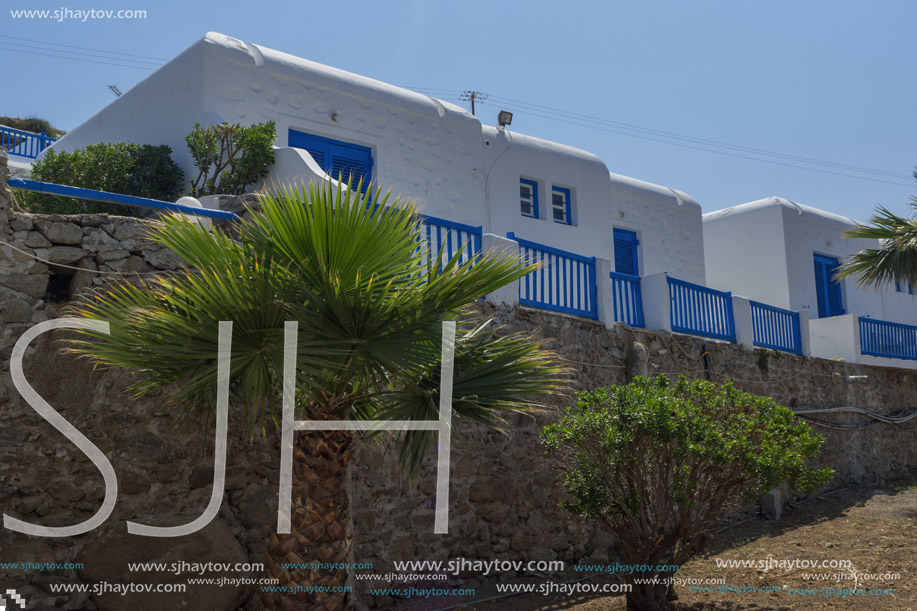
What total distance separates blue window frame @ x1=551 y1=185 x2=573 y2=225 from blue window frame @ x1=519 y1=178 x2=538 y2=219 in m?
0.40

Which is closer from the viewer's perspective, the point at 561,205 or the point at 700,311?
the point at 700,311

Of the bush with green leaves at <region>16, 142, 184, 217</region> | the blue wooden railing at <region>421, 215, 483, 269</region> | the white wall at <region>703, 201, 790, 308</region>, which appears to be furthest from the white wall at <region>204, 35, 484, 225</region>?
the white wall at <region>703, 201, 790, 308</region>

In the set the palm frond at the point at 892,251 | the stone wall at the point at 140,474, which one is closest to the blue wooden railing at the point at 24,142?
the stone wall at the point at 140,474

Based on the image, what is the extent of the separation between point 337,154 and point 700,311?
617 cm

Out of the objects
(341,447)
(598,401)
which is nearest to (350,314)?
(341,447)

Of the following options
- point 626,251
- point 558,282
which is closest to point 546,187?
point 626,251

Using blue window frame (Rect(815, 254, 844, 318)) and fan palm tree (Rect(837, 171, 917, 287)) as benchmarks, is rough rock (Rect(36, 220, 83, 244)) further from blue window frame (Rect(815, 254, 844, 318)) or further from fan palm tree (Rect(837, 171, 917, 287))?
blue window frame (Rect(815, 254, 844, 318))

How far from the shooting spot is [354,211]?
5059 millimetres

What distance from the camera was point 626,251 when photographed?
1675 cm

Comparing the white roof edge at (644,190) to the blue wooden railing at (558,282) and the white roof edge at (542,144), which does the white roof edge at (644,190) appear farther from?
the blue wooden railing at (558,282)

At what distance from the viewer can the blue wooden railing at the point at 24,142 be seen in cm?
1460

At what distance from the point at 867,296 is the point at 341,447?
18.9 metres

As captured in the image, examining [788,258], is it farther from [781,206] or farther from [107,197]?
[107,197]

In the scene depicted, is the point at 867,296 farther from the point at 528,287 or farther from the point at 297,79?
the point at 297,79
